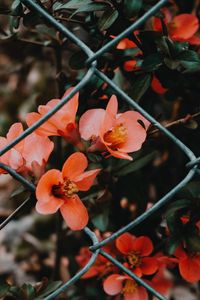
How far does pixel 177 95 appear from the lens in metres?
1.30

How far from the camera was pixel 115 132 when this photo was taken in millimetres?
941

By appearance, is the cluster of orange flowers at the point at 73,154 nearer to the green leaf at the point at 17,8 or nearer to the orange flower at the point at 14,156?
the orange flower at the point at 14,156

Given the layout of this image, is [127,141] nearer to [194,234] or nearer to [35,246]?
[194,234]

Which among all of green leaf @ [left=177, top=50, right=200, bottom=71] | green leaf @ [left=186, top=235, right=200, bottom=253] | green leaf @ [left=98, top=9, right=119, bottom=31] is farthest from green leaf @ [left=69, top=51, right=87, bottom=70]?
green leaf @ [left=186, top=235, right=200, bottom=253]

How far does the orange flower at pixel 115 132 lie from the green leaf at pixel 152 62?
0.44ft

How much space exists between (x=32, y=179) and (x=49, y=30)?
486 mm

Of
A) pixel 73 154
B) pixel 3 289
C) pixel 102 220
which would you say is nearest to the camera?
pixel 73 154

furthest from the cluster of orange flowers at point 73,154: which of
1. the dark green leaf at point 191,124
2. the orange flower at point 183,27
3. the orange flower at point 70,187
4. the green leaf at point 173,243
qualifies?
the orange flower at point 183,27

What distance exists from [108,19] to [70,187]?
1.11 ft

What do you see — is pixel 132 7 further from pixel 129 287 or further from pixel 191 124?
pixel 129 287

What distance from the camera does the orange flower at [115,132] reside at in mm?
932

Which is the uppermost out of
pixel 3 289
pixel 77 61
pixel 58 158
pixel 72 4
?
pixel 72 4

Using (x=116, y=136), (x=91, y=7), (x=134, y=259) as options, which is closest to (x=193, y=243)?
(x=134, y=259)

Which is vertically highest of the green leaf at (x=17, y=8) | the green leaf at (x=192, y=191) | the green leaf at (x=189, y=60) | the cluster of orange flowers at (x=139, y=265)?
the green leaf at (x=17, y=8)
